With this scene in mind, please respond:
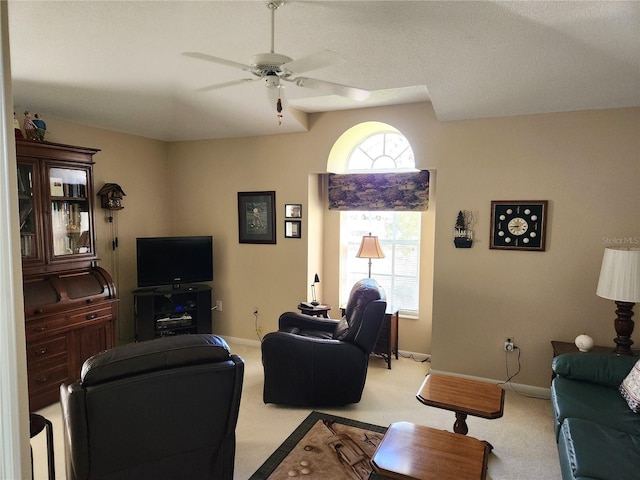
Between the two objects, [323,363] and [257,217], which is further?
[257,217]

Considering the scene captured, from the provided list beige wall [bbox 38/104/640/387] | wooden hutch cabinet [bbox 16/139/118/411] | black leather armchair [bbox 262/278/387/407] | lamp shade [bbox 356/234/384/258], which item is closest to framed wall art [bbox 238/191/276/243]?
beige wall [bbox 38/104/640/387]

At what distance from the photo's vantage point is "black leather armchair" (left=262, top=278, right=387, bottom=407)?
131 inches

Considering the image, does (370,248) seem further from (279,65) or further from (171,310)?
(279,65)

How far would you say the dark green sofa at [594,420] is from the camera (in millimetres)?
1907

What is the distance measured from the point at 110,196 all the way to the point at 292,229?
209 centimetres

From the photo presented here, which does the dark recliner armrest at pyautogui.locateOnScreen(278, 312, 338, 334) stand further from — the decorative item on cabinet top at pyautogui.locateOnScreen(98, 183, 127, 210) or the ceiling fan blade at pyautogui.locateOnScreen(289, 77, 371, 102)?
the ceiling fan blade at pyautogui.locateOnScreen(289, 77, 371, 102)

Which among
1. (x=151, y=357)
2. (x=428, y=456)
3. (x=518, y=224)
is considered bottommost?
(x=428, y=456)

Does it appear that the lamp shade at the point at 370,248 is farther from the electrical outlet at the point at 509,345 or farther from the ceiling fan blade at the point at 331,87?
the ceiling fan blade at the point at 331,87

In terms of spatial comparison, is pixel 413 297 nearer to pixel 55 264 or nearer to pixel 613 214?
pixel 613 214

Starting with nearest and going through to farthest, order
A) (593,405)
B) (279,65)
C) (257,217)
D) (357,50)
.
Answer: (279,65), (593,405), (357,50), (257,217)

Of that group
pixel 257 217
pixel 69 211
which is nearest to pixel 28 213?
pixel 69 211

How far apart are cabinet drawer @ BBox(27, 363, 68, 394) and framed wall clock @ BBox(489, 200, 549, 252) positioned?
4096mm

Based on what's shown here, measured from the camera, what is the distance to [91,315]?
3.80 m

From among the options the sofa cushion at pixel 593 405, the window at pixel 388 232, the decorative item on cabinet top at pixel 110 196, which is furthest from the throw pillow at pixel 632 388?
the decorative item on cabinet top at pixel 110 196
